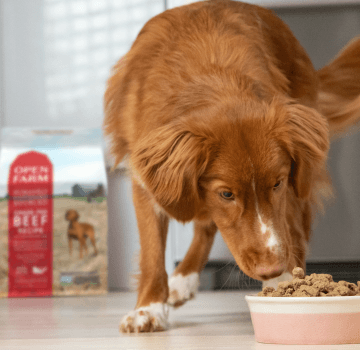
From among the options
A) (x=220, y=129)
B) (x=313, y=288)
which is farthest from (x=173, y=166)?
(x=313, y=288)

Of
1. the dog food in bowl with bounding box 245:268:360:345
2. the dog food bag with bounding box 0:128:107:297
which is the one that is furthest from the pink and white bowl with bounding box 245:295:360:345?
the dog food bag with bounding box 0:128:107:297

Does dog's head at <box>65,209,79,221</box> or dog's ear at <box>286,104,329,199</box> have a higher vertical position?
dog's ear at <box>286,104,329,199</box>

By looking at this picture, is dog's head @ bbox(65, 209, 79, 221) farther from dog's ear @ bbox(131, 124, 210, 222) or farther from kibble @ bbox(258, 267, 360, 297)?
kibble @ bbox(258, 267, 360, 297)

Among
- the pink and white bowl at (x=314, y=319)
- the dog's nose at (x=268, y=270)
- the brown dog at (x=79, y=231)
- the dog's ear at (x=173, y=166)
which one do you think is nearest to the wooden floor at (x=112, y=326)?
the pink and white bowl at (x=314, y=319)

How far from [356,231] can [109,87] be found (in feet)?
4.77

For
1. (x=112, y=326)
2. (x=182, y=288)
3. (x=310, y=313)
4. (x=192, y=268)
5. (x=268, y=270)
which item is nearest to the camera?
(x=310, y=313)

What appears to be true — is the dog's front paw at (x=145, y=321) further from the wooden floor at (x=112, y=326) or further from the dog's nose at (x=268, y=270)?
the dog's nose at (x=268, y=270)

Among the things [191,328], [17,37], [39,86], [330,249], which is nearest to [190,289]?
[191,328]

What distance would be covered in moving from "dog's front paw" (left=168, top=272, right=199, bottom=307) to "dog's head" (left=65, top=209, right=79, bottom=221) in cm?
95

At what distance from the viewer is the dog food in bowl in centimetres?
108

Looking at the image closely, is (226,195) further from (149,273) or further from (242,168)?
(149,273)

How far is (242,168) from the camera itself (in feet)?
4.33

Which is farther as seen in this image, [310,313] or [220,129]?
[220,129]

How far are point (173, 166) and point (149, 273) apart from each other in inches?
14.5
